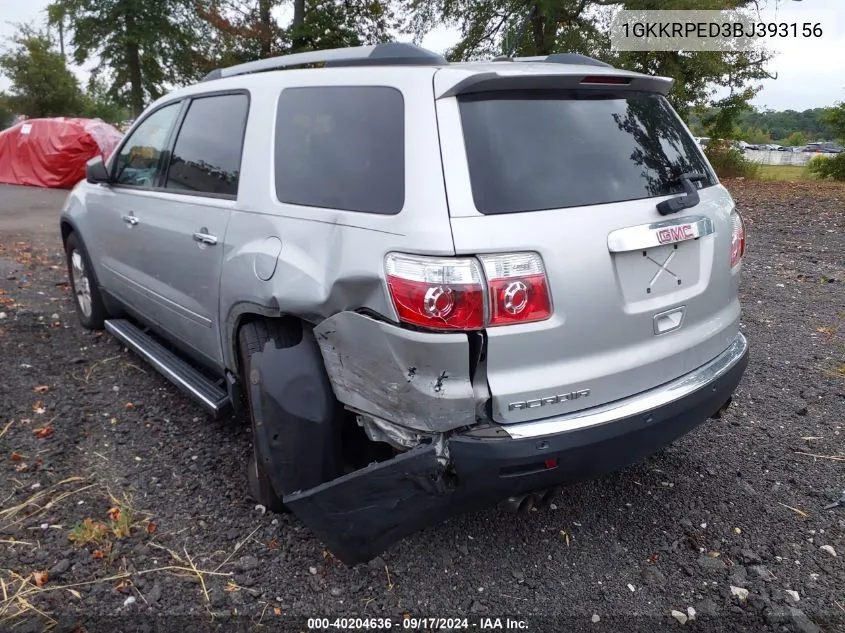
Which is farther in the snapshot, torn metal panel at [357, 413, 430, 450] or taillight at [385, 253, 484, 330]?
torn metal panel at [357, 413, 430, 450]

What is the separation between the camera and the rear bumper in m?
2.06

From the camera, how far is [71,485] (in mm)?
3020

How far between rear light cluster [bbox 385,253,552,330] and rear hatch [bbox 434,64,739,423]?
0.13 ft

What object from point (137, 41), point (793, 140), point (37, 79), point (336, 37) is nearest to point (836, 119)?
point (336, 37)

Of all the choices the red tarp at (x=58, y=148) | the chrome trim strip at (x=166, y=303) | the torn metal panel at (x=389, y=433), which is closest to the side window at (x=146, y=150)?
the chrome trim strip at (x=166, y=303)

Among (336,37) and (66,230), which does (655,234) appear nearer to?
(66,230)

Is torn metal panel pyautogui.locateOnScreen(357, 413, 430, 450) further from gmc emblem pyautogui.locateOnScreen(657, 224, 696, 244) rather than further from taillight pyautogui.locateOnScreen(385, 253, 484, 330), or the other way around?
gmc emblem pyautogui.locateOnScreen(657, 224, 696, 244)

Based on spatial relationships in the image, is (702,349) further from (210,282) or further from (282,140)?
(210,282)

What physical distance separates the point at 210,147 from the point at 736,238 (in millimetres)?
2550

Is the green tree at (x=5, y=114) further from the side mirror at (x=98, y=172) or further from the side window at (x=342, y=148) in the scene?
the side window at (x=342, y=148)

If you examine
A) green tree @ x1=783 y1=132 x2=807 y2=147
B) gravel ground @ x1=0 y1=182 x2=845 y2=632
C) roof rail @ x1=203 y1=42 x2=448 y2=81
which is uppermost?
roof rail @ x1=203 y1=42 x2=448 y2=81

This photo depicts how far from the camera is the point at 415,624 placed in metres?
2.30

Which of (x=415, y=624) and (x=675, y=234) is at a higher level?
(x=675, y=234)

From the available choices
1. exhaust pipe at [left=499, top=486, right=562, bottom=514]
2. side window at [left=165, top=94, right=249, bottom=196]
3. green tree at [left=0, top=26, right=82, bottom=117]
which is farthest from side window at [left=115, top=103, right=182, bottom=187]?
green tree at [left=0, top=26, right=82, bottom=117]
